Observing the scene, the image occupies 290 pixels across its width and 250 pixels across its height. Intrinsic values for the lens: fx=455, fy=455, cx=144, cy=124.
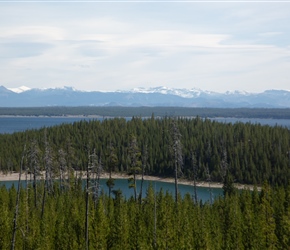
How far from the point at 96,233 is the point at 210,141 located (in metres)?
134

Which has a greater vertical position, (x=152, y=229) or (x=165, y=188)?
(x=152, y=229)

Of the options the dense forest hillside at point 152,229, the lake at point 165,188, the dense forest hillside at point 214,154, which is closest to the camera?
the dense forest hillside at point 152,229

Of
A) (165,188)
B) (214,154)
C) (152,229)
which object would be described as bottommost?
(165,188)

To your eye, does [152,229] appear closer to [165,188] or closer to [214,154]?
[165,188]

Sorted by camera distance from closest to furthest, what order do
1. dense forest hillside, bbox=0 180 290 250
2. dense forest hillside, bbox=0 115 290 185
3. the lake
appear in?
dense forest hillside, bbox=0 180 290 250, the lake, dense forest hillside, bbox=0 115 290 185

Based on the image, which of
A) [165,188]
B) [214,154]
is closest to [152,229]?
[165,188]

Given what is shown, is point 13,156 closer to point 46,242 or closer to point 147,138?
point 147,138

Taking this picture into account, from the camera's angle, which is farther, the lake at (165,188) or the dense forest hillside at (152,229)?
the lake at (165,188)

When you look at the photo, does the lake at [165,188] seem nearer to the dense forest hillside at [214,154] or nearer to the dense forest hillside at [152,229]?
the dense forest hillside at [214,154]

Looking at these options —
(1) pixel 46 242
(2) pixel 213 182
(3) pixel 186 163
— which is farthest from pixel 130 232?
(3) pixel 186 163

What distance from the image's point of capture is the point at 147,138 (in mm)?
197125

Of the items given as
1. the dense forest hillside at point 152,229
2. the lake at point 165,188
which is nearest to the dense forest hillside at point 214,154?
the lake at point 165,188

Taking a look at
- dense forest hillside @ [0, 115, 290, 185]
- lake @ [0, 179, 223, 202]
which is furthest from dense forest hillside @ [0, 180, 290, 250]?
dense forest hillside @ [0, 115, 290, 185]

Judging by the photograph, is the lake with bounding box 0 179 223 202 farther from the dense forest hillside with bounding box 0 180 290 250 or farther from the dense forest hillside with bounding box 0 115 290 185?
the dense forest hillside with bounding box 0 180 290 250
